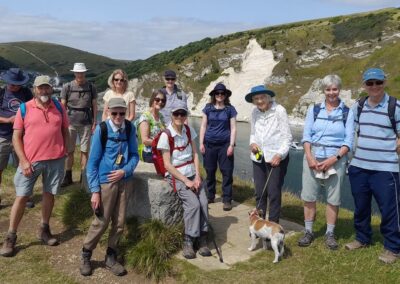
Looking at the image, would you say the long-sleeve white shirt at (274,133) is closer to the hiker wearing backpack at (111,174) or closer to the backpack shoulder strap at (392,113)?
the backpack shoulder strap at (392,113)

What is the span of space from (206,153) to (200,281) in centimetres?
272

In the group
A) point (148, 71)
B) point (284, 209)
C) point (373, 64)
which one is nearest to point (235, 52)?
point (148, 71)

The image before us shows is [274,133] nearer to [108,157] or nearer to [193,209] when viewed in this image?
[193,209]

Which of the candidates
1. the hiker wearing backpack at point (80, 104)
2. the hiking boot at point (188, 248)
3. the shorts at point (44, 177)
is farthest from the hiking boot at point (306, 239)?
the hiker wearing backpack at point (80, 104)

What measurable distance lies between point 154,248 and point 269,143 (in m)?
2.12

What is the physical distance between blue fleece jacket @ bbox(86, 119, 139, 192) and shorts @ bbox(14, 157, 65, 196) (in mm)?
881

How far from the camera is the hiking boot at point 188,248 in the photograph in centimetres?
514

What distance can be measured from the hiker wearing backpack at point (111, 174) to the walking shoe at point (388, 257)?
3215 millimetres

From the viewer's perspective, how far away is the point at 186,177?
527 cm

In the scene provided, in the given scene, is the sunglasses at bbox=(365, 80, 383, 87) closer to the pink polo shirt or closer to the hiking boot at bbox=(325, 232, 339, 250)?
the hiking boot at bbox=(325, 232, 339, 250)

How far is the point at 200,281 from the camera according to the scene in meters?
4.63

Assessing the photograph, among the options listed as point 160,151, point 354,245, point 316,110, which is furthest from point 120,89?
point 354,245

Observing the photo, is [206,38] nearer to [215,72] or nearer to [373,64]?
[215,72]

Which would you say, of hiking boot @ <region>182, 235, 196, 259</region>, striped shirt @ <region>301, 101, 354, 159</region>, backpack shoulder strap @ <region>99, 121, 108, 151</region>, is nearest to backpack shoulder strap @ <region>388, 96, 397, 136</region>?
striped shirt @ <region>301, 101, 354, 159</region>
